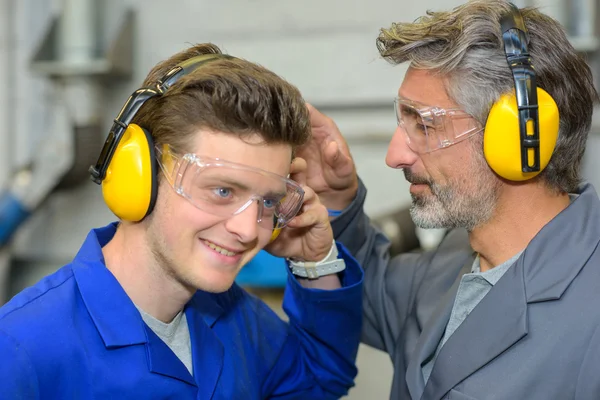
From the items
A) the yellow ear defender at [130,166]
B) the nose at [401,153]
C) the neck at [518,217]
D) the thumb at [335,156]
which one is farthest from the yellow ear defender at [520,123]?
the yellow ear defender at [130,166]

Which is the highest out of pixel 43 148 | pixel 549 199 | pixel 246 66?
pixel 246 66

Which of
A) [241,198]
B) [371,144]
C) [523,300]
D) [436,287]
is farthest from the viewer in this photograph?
[371,144]

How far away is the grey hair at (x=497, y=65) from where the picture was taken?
1756 mm

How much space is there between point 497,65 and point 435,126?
0.23 meters

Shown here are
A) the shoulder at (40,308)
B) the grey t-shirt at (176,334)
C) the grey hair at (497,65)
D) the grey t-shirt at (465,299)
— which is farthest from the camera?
the grey t-shirt at (465,299)

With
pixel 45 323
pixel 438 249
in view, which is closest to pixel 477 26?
pixel 438 249

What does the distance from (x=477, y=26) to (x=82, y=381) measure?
1316mm

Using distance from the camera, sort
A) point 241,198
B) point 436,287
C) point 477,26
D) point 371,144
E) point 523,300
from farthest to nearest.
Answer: point 371,144 < point 436,287 < point 477,26 < point 523,300 < point 241,198

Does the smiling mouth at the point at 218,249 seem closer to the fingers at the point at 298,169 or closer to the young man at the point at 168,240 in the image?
the young man at the point at 168,240

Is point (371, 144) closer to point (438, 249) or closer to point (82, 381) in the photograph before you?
point (438, 249)

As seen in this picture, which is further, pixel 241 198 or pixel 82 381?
pixel 241 198

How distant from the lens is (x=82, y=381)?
4.59 ft

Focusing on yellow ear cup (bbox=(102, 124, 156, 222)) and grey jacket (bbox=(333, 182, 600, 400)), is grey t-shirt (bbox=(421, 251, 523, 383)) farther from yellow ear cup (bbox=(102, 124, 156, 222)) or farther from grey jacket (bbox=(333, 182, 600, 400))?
yellow ear cup (bbox=(102, 124, 156, 222))

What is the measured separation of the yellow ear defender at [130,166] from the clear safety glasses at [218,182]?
52 millimetres
